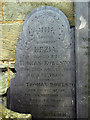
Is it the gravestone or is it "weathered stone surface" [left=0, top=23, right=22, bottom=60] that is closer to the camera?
the gravestone

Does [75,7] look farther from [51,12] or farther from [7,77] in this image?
[7,77]

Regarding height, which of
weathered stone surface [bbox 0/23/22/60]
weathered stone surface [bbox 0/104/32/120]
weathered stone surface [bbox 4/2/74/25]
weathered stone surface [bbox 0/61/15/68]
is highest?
weathered stone surface [bbox 4/2/74/25]

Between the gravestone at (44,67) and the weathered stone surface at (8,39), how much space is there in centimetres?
12

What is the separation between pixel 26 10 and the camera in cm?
158

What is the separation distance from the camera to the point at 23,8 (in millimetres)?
1582

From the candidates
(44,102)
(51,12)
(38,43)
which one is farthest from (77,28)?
(44,102)

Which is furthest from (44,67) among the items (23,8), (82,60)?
(23,8)

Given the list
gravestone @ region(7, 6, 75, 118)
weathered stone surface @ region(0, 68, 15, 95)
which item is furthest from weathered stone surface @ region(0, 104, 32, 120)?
weathered stone surface @ region(0, 68, 15, 95)

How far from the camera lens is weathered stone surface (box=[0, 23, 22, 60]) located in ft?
5.17

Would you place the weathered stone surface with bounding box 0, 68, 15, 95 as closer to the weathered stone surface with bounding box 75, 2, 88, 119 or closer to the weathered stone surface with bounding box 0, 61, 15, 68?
the weathered stone surface with bounding box 0, 61, 15, 68

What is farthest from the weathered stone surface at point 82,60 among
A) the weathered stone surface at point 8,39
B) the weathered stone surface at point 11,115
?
the weathered stone surface at point 8,39

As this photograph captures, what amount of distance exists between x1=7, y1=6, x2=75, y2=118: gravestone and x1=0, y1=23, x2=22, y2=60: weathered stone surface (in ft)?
0.38

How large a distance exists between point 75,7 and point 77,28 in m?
0.25

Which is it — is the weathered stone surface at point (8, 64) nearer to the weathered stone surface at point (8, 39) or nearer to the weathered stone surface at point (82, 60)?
the weathered stone surface at point (8, 39)
